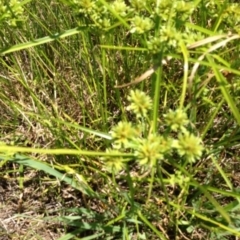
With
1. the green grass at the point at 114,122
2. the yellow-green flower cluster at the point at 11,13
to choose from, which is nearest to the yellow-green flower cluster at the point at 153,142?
the green grass at the point at 114,122

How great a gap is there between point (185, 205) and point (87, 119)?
1.11 feet

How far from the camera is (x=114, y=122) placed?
1159 mm

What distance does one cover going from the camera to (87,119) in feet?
3.86

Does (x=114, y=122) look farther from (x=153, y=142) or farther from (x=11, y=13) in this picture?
(x=153, y=142)

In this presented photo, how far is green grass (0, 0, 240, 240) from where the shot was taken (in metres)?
0.86

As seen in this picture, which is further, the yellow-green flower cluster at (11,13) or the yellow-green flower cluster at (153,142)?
the yellow-green flower cluster at (11,13)

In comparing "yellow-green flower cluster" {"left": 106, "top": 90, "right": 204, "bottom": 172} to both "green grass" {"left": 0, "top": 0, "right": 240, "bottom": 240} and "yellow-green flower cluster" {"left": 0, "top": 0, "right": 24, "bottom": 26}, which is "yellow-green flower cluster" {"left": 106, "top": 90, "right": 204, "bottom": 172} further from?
"yellow-green flower cluster" {"left": 0, "top": 0, "right": 24, "bottom": 26}

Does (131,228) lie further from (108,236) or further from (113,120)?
(113,120)

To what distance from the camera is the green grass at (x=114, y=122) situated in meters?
0.86

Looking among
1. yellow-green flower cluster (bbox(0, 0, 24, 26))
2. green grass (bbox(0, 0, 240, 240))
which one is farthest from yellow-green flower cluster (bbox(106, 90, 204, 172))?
yellow-green flower cluster (bbox(0, 0, 24, 26))

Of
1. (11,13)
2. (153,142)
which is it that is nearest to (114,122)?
(11,13)

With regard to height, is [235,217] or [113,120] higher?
[113,120]

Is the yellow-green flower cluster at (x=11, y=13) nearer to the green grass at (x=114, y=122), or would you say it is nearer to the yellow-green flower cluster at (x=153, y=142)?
the green grass at (x=114, y=122)

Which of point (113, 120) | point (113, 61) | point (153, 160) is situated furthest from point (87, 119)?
point (153, 160)
